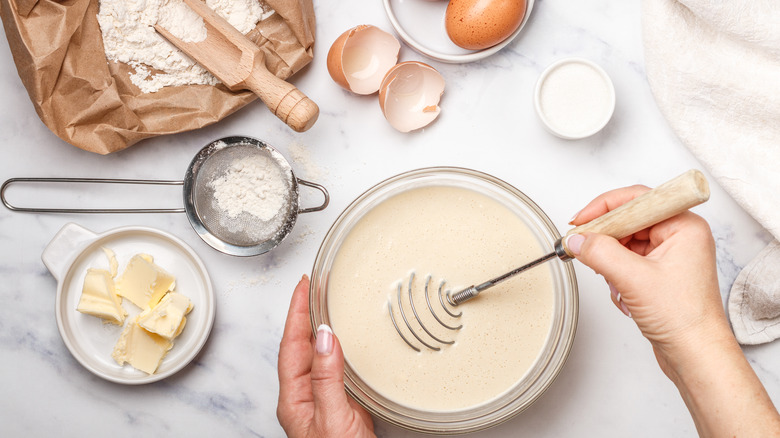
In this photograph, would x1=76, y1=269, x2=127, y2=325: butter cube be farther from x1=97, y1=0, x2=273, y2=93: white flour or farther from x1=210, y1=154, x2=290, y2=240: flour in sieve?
x1=97, y1=0, x2=273, y2=93: white flour

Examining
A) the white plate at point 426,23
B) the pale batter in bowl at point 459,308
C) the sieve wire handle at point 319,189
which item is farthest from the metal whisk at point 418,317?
the white plate at point 426,23

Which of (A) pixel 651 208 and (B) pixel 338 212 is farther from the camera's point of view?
(B) pixel 338 212

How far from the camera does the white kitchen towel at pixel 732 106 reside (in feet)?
4.35

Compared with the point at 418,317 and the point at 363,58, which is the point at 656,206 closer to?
the point at 418,317

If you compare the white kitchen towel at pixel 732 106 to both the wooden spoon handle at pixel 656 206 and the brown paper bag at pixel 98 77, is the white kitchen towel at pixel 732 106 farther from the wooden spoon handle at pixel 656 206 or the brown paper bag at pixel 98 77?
the brown paper bag at pixel 98 77

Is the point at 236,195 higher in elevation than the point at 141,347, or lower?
higher

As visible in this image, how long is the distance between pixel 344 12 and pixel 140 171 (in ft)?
2.18

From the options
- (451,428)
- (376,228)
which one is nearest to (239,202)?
(376,228)

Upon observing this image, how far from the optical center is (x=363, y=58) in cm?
143

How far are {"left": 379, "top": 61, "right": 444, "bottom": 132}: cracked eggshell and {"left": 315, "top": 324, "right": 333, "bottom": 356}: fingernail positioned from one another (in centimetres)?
53

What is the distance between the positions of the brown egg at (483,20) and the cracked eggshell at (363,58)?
164 millimetres

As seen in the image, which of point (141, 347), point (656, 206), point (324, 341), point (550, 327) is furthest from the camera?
point (141, 347)

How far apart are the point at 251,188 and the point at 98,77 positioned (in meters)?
0.44

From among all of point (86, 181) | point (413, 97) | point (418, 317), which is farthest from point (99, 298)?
point (413, 97)
